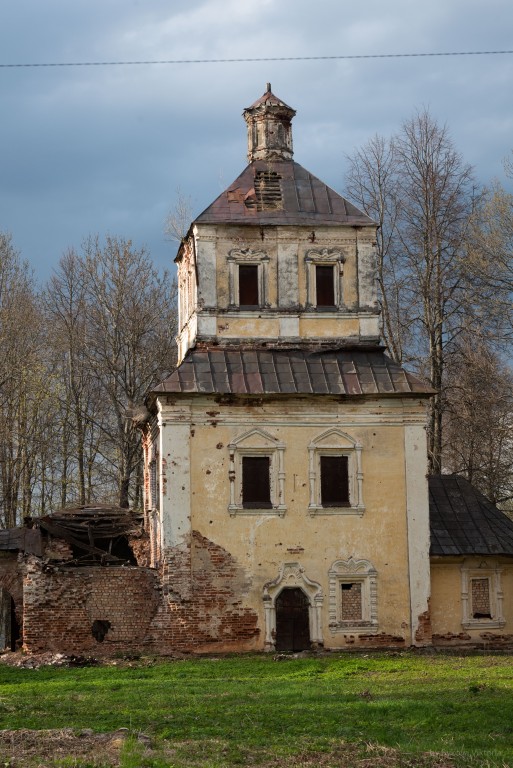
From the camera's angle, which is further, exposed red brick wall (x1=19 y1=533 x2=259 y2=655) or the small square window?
the small square window

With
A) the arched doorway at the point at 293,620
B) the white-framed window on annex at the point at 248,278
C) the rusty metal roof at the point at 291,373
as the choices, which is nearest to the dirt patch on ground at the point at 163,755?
the arched doorway at the point at 293,620

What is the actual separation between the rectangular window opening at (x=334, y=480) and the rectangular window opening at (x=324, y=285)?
133 inches

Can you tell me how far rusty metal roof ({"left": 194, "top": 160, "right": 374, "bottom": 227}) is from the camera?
25562mm

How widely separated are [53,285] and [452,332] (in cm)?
1402

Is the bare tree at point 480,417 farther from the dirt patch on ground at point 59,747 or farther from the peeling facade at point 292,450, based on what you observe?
the dirt patch on ground at point 59,747

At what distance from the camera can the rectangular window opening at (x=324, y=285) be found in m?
25.5

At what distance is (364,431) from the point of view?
24.2 meters

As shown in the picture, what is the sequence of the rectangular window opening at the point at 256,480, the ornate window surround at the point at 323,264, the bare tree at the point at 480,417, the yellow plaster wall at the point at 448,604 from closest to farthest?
the rectangular window opening at the point at 256,480
the yellow plaster wall at the point at 448,604
the ornate window surround at the point at 323,264
the bare tree at the point at 480,417

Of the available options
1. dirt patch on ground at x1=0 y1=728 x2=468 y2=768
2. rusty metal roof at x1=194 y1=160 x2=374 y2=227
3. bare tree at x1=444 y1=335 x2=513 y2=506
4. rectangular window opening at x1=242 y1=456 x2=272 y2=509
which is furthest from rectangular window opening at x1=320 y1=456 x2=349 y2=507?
dirt patch on ground at x1=0 y1=728 x2=468 y2=768

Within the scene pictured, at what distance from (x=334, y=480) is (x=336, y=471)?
180 mm

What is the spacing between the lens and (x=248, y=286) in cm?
2531

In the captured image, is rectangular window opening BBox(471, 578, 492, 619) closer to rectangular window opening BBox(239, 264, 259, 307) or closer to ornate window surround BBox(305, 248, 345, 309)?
ornate window surround BBox(305, 248, 345, 309)

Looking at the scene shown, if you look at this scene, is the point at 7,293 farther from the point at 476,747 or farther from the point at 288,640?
the point at 476,747

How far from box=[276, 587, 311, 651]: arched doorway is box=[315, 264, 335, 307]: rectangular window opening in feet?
19.4
